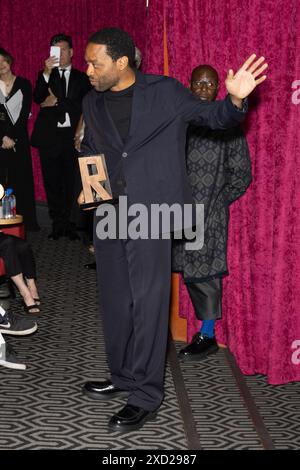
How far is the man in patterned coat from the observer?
13.0 ft

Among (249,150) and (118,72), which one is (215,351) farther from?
(118,72)

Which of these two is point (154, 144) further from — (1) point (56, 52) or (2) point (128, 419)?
(1) point (56, 52)

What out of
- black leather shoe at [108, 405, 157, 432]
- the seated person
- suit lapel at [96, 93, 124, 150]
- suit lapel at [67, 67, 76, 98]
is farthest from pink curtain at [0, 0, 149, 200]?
black leather shoe at [108, 405, 157, 432]

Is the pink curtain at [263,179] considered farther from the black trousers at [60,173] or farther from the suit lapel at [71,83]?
the black trousers at [60,173]

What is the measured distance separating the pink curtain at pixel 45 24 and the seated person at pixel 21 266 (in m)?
3.73

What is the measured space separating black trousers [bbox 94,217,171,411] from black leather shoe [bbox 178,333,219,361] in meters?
0.79

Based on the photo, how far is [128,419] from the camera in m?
3.34

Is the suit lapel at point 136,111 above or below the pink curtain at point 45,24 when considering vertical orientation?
below

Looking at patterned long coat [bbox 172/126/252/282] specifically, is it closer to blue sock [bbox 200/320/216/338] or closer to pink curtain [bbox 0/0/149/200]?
blue sock [bbox 200/320/216/338]

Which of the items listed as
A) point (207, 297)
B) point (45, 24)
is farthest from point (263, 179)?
point (45, 24)

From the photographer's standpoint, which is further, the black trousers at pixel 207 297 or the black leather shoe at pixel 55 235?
the black leather shoe at pixel 55 235

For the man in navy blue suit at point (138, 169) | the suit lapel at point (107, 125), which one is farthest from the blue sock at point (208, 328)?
the suit lapel at point (107, 125)

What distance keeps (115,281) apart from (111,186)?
42 centimetres

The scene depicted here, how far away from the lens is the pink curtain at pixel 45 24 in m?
8.31
